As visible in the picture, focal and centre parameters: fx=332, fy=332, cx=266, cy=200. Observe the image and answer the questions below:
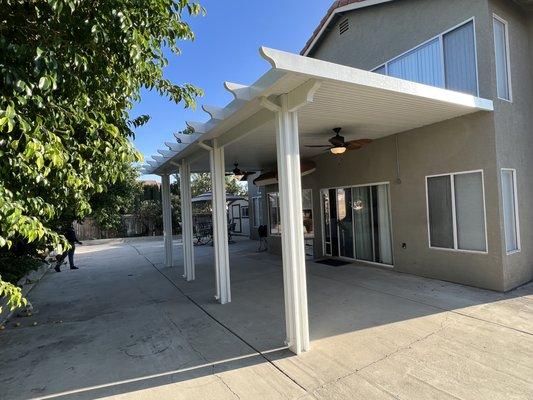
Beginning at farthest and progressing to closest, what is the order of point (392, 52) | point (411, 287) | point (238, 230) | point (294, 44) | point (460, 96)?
point (238, 230)
point (294, 44)
point (392, 52)
point (411, 287)
point (460, 96)

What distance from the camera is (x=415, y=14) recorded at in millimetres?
7672

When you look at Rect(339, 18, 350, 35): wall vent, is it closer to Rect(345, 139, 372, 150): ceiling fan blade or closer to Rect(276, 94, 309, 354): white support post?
Rect(345, 139, 372, 150): ceiling fan blade

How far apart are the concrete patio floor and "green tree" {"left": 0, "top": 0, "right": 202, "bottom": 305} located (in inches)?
73.0

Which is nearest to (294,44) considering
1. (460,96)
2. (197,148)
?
(197,148)

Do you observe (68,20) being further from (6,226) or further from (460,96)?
(460,96)

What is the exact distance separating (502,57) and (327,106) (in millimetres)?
4359

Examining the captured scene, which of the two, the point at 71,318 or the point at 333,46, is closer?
the point at 71,318

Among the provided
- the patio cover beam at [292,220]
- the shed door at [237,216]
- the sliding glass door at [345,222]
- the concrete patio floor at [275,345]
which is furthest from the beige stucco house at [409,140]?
the shed door at [237,216]

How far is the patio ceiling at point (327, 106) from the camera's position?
3652mm

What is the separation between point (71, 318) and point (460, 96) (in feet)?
25.0

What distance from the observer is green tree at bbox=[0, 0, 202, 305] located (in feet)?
7.54

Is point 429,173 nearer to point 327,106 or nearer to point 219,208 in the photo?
point 327,106


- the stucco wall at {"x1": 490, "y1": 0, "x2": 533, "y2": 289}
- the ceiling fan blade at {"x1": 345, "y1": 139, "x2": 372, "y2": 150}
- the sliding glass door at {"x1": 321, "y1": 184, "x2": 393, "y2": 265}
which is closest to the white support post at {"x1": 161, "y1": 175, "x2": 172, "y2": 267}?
the sliding glass door at {"x1": 321, "y1": 184, "x2": 393, "y2": 265}

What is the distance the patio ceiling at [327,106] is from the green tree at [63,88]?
44.8 inches
